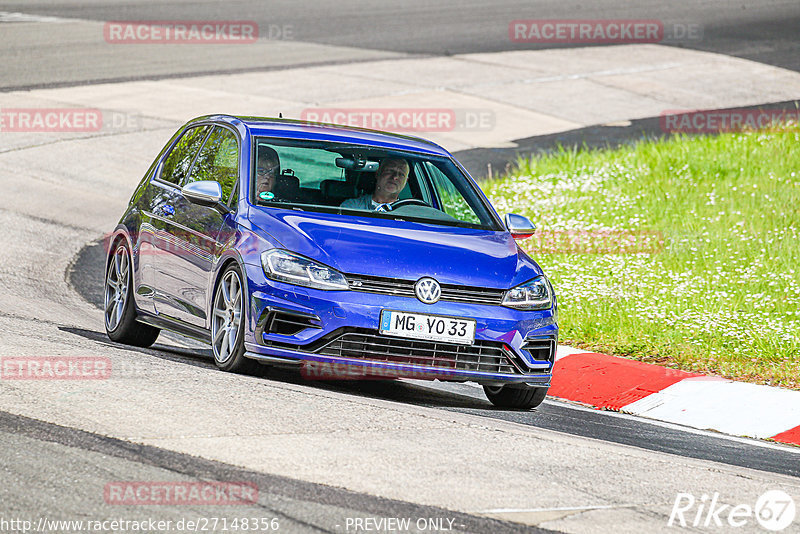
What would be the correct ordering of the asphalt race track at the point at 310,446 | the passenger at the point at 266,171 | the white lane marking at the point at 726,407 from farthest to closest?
Result: 1. the white lane marking at the point at 726,407
2. the passenger at the point at 266,171
3. the asphalt race track at the point at 310,446

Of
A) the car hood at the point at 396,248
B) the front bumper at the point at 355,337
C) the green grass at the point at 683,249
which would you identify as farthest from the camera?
the green grass at the point at 683,249

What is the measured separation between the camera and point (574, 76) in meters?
25.1

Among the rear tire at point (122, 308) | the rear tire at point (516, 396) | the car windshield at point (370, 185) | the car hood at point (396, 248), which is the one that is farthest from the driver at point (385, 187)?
the rear tire at point (122, 308)

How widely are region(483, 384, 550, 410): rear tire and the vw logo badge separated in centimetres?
98

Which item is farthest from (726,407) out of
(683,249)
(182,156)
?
(182,156)

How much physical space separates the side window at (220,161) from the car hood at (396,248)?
0.60m

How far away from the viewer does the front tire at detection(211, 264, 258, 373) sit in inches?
290

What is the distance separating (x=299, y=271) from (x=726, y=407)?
3.14m

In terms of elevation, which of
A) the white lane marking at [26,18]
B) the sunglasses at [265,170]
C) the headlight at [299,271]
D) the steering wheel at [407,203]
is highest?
the white lane marking at [26,18]

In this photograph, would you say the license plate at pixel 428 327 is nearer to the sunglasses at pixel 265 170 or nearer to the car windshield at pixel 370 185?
the car windshield at pixel 370 185

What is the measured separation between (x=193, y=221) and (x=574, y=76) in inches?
706

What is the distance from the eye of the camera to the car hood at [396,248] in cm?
718

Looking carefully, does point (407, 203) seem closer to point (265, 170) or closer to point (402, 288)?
point (265, 170)

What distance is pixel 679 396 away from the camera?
8.70 m
